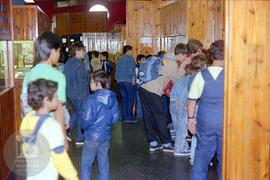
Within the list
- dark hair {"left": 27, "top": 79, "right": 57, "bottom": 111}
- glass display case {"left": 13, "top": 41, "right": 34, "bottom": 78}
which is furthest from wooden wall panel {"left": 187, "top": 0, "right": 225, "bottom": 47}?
dark hair {"left": 27, "top": 79, "right": 57, "bottom": 111}

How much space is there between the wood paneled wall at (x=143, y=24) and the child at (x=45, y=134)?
7610 mm

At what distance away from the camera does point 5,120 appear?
4.88 metres

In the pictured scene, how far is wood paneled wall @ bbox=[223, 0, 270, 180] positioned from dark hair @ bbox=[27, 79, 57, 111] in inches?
54.9

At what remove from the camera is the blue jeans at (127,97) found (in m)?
8.64

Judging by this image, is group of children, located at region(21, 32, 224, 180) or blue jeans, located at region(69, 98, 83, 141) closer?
group of children, located at region(21, 32, 224, 180)

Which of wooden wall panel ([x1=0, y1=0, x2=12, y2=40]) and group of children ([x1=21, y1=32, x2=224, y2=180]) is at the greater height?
wooden wall panel ([x1=0, y1=0, x2=12, y2=40])

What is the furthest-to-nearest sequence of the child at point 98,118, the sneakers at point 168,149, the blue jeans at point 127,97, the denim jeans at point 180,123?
the blue jeans at point 127,97
the sneakers at point 168,149
the denim jeans at point 180,123
the child at point 98,118

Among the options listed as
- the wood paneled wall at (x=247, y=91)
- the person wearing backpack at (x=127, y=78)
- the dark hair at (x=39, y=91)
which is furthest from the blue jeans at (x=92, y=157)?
the person wearing backpack at (x=127, y=78)

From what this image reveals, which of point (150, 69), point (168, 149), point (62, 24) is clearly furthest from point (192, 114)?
point (62, 24)

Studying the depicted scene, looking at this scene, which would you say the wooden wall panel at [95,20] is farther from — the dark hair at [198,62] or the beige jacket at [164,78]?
the dark hair at [198,62]

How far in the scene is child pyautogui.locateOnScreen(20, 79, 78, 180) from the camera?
2.78 m

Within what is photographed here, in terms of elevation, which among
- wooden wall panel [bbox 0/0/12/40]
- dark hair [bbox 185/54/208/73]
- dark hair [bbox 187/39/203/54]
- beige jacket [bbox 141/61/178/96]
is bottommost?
beige jacket [bbox 141/61/178/96]

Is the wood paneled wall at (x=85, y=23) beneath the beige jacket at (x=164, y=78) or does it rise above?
above

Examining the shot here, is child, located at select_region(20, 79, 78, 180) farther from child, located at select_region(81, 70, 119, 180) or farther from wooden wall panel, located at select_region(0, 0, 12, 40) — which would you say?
wooden wall panel, located at select_region(0, 0, 12, 40)
